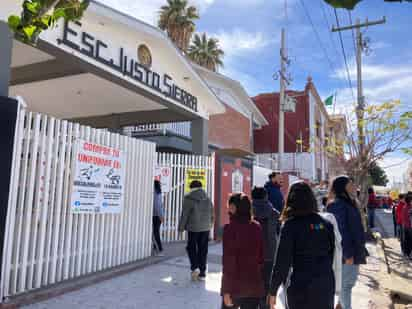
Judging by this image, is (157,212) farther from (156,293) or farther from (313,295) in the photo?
(313,295)

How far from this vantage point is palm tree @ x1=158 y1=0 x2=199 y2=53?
30.1m

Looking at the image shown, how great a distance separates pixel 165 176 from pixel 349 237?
6446 mm

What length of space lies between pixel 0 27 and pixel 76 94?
5.72 m

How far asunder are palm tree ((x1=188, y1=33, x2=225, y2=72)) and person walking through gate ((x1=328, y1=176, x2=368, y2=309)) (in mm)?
29391

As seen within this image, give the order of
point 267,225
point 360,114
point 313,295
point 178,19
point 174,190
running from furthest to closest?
point 178,19, point 360,114, point 174,190, point 267,225, point 313,295

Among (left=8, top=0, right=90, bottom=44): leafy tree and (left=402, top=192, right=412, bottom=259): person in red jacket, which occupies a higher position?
(left=8, top=0, right=90, bottom=44): leafy tree

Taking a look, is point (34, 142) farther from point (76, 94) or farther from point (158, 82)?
point (76, 94)

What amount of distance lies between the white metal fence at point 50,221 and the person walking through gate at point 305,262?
11.6 feet

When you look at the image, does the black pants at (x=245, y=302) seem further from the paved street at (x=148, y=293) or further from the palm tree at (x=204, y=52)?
the palm tree at (x=204, y=52)

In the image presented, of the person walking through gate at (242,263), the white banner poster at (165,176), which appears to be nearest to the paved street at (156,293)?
the person walking through gate at (242,263)

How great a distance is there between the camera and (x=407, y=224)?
9.69 m

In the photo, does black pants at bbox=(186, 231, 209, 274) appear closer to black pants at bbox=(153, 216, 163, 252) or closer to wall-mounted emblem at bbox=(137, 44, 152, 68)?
black pants at bbox=(153, 216, 163, 252)

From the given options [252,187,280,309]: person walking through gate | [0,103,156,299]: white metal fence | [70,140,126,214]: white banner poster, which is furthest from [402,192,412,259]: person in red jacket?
[70,140,126,214]: white banner poster

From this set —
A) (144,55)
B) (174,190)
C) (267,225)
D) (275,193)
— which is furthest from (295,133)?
(267,225)
